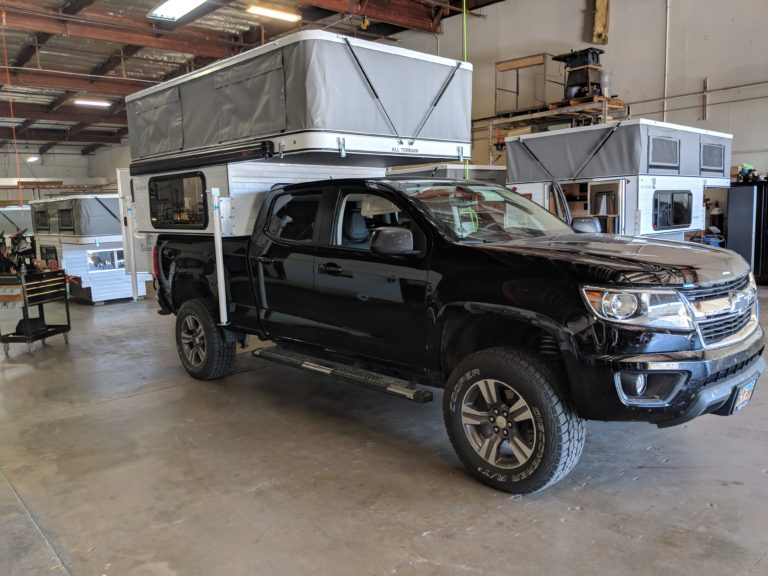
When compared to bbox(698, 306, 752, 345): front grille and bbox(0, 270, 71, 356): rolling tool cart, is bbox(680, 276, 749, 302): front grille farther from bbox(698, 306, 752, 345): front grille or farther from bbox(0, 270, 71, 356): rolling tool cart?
bbox(0, 270, 71, 356): rolling tool cart

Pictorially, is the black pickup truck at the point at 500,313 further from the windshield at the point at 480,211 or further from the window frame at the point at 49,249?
the window frame at the point at 49,249

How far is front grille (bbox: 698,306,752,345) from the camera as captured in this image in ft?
9.89

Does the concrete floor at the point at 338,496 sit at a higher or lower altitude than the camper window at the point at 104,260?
lower

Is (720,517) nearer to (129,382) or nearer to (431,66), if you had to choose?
(431,66)

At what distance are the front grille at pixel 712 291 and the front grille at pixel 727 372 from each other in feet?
1.22

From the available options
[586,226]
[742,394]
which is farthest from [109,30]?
[742,394]

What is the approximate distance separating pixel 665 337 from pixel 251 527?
7.39 ft

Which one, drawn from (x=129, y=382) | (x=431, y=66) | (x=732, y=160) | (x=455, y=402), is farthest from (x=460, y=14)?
(x=455, y=402)

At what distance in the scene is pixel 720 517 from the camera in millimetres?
3035

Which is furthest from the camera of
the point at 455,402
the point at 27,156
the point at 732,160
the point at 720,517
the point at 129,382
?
the point at 27,156

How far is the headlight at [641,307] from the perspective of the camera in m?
2.90

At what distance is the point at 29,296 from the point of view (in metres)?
7.34

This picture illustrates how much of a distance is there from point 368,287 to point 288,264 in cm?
91

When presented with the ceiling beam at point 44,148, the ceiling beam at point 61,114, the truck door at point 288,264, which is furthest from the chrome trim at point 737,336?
the ceiling beam at point 44,148
